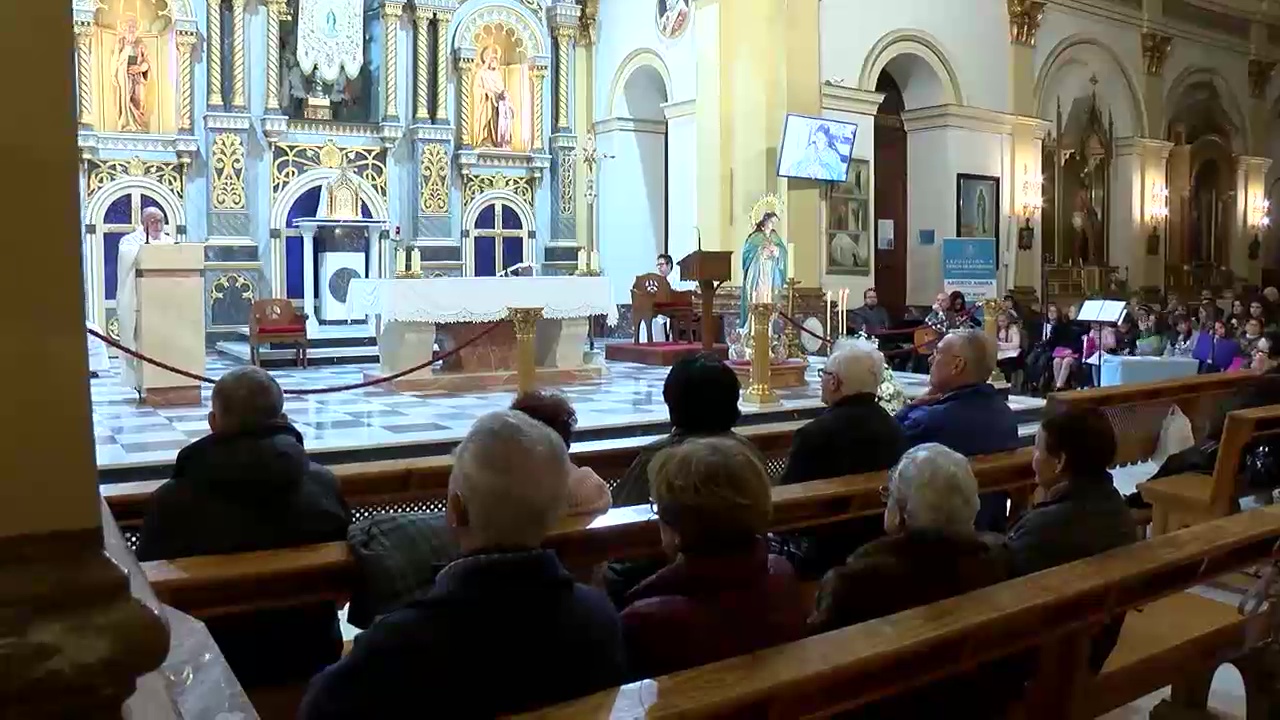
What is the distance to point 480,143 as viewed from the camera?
1545 cm

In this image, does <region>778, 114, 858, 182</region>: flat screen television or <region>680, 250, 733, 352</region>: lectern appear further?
<region>778, 114, 858, 182</region>: flat screen television

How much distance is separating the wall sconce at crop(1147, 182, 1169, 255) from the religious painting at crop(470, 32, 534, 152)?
1002cm

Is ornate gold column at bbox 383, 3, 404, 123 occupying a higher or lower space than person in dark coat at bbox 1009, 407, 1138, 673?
higher

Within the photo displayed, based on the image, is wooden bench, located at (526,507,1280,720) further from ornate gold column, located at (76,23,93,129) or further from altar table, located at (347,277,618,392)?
ornate gold column, located at (76,23,93,129)

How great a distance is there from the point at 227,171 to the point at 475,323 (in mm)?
5099

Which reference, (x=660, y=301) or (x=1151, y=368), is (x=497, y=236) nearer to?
(x=660, y=301)

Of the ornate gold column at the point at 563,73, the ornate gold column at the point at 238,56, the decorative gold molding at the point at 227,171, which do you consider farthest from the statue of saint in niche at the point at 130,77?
the ornate gold column at the point at 563,73

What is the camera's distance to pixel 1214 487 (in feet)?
15.7

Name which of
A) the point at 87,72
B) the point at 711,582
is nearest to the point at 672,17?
the point at 87,72

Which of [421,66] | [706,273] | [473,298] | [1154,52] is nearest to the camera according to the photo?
[473,298]

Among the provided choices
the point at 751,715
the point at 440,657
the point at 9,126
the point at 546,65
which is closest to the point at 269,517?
the point at 440,657

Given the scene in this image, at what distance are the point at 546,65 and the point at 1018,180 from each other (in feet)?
21.8

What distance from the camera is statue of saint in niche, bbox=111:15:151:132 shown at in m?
13.1

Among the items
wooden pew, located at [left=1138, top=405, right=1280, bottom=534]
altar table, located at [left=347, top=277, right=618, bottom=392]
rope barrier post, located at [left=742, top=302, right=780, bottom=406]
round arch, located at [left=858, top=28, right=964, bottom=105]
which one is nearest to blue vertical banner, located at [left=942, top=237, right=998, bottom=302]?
round arch, located at [left=858, top=28, right=964, bottom=105]
